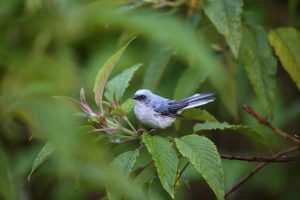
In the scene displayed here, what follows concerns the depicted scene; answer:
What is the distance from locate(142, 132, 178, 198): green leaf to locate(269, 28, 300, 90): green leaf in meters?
0.82

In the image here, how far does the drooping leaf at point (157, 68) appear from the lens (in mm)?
2359

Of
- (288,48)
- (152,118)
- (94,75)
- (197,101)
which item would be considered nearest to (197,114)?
(197,101)

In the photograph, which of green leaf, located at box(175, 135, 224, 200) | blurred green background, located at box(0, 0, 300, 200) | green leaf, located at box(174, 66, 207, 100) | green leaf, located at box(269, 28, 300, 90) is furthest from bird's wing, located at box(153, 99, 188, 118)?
green leaf, located at box(269, 28, 300, 90)

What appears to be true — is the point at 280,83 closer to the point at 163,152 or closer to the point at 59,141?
the point at 163,152

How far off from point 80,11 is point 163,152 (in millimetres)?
797

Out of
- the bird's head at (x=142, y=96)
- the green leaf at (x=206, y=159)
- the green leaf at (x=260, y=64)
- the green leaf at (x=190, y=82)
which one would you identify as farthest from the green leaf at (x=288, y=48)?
the green leaf at (x=206, y=159)

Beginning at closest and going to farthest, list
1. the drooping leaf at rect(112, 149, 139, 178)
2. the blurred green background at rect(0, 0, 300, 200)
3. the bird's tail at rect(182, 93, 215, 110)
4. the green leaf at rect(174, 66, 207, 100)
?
the blurred green background at rect(0, 0, 300, 200)
the drooping leaf at rect(112, 149, 139, 178)
the bird's tail at rect(182, 93, 215, 110)
the green leaf at rect(174, 66, 207, 100)

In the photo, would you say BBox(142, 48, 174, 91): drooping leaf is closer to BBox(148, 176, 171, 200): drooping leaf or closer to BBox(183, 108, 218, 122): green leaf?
BBox(183, 108, 218, 122): green leaf

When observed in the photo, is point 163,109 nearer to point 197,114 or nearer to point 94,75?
point 197,114

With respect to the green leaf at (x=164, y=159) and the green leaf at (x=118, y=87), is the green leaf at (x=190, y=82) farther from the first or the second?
the green leaf at (x=164, y=159)

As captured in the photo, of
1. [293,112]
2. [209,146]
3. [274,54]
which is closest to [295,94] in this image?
[293,112]

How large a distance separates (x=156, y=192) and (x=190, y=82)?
2.46 ft

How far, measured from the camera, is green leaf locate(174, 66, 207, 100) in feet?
7.52

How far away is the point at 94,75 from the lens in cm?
275
